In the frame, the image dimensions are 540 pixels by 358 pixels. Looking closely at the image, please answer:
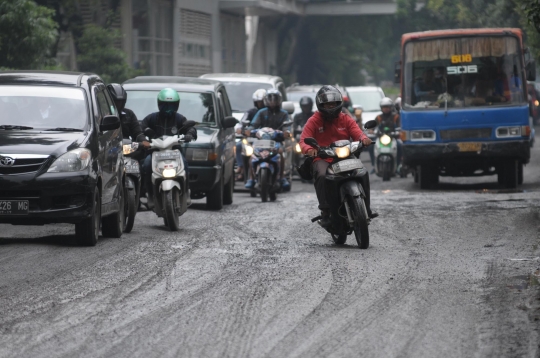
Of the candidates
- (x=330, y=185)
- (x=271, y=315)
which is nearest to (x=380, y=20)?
(x=330, y=185)

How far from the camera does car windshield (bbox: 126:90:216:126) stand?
17.9 meters

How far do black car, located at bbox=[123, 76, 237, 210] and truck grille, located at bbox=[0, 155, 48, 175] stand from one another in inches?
229

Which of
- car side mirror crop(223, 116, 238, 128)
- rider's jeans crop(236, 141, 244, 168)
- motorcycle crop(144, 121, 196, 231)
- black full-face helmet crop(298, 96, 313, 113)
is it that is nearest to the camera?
motorcycle crop(144, 121, 196, 231)

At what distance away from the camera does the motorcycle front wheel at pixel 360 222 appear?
11.7 meters

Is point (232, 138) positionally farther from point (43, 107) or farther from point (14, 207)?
point (14, 207)

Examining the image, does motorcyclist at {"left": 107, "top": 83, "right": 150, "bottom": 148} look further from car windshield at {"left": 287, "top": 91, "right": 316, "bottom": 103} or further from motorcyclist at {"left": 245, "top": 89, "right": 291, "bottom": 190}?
car windshield at {"left": 287, "top": 91, "right": 316, "bottom": 103}

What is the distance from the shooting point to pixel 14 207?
1142 centimetres

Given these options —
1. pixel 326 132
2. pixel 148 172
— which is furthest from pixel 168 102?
pixel 326 132

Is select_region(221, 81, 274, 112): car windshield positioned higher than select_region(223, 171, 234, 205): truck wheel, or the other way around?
select_region(221, 81, 274, 112): car windshield

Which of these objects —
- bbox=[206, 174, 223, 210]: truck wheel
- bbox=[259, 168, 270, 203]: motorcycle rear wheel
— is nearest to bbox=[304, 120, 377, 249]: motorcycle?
Answer: bbox=[206, 174, 223, 210]: truck wheel

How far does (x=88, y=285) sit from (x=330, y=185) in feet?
12.0

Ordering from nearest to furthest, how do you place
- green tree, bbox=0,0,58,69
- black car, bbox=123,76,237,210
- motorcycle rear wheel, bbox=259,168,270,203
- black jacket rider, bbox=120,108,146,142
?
1. black jacket rider, bbox=120,108,146,142
2. black car, bbox=123,76,237,210
3. motorcycle rear wheel, bbox=259,168,270,203
4. green tree, bbox=0,0,58,69

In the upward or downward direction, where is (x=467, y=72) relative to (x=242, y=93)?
upward

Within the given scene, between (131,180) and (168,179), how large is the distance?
1.45 feet
